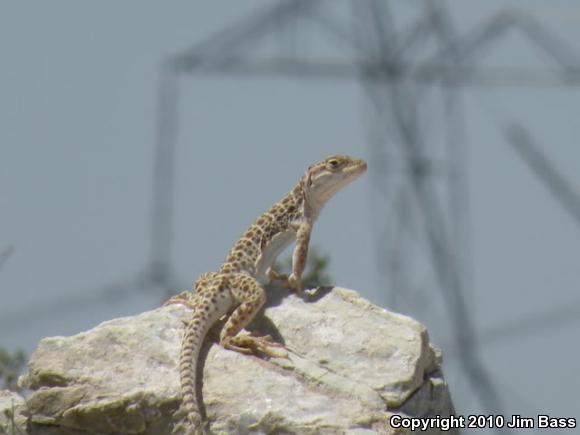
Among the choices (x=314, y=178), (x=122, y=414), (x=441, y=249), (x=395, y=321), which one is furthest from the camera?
(x=441, y=249)

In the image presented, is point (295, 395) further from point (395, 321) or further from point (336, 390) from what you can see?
point (395, 321)

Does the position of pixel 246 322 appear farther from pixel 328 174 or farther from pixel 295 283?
pixel 328 174

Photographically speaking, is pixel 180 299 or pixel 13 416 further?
pixel 180 299

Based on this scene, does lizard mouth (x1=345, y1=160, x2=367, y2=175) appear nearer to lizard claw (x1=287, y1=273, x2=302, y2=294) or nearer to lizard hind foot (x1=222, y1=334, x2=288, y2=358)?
lizard claw (x1=287, y1=273, x2=302, y2=294)

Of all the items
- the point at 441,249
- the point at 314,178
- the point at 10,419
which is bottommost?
the point at 441,249

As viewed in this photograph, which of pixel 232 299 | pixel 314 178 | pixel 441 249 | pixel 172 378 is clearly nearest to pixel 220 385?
pixel 172 378

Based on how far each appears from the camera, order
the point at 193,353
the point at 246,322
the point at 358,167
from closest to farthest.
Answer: the point at 193,353 < the point at 246,322 < the point at 358,167

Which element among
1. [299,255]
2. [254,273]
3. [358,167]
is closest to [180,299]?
[254,273]

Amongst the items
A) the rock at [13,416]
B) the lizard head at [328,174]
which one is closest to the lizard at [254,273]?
the lizard head at [328,174]
